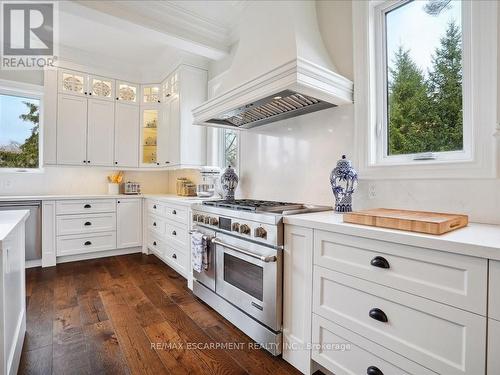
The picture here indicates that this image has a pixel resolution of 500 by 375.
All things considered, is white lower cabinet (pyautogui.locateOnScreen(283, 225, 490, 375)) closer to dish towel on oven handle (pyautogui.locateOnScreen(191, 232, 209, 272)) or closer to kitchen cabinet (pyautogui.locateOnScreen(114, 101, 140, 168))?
dish towel on oven handle (pyautogui.locateOnScreen(191, 232, 209, 272))

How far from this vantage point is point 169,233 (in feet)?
10.8

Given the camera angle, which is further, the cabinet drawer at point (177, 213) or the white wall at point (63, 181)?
the white wall at point (63, 181)

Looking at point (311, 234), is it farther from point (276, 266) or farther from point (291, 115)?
point (291, 115)

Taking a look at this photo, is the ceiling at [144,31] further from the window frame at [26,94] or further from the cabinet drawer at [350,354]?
the cabinet drawer at [350,354]

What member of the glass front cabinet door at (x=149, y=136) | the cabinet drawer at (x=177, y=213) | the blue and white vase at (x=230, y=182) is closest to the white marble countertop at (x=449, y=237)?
the blue and white vase at (x=230, y=182)

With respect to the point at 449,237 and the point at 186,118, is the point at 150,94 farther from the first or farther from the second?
the point at 449,237

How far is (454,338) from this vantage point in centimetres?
97

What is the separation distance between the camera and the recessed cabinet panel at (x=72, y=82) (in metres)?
3.64

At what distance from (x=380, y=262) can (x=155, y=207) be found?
320 centimetres

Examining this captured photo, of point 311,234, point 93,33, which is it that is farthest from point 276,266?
point 93,33

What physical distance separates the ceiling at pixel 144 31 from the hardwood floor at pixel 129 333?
8.69 feet

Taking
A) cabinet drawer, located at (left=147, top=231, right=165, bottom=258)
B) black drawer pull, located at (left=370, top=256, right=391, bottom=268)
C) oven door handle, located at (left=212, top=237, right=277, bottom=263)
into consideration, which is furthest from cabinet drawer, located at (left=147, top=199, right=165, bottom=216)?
black drawer pull, located at (left=370, top=256, right=391, bottom=268)

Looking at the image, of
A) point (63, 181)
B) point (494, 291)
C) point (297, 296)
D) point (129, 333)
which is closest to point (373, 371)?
point (297, 296)

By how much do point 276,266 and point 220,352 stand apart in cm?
69
